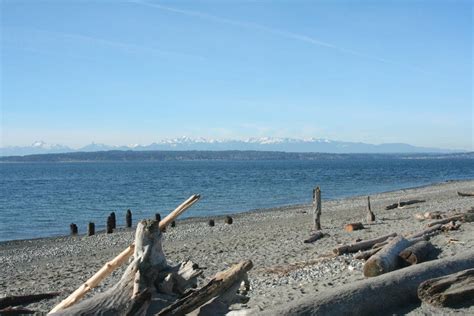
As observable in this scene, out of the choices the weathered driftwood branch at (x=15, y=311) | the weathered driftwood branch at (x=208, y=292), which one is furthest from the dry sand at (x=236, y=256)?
the weathered driftwood branch at (x=208, y=292)

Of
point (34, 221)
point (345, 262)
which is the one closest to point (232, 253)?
point (345, 262)

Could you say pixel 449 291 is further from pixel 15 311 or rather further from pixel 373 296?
pixel 15 311

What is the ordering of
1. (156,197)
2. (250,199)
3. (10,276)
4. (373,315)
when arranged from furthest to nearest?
(156,197)
(250,199)
(10,276)
(373,315)

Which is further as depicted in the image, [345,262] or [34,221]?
[34,221]

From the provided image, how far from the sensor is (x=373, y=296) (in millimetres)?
7527

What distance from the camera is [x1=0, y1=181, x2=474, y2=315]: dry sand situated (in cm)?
1036

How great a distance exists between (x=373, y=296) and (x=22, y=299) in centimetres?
759

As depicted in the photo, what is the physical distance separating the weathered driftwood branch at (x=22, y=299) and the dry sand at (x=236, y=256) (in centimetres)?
29

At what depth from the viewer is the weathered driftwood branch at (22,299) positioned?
10852 mm

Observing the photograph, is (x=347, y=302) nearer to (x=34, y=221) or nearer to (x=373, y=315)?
(x=373, y=315)

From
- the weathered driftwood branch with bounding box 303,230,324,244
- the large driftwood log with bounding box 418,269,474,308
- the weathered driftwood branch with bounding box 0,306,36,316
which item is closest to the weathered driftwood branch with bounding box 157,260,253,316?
the large driftwood log with bounding box 418,269,474,308

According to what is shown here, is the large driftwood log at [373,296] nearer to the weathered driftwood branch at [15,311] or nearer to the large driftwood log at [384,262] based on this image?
the large driftwood log at [384,262]

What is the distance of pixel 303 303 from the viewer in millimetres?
6941

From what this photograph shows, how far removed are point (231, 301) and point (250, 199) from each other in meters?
43.2
